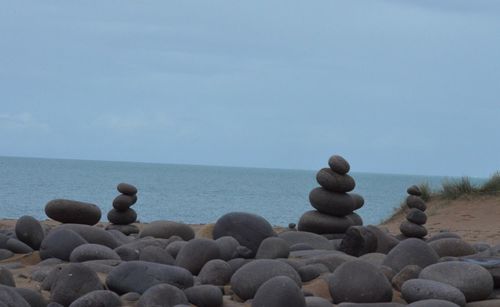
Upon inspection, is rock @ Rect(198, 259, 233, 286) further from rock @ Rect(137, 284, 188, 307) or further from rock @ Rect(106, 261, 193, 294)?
rock @ Rect(137, 284, 188, 307)

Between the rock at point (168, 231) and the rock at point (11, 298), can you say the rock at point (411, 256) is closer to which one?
the rock at point (11, 298)

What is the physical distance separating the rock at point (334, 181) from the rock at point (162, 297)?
5376 mm

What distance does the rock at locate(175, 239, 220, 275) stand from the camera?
8.44 meters

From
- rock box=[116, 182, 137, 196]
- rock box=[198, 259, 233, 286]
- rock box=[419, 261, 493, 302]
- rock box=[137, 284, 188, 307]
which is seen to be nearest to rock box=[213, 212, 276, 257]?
rock box=[198, 259, 233, 286]

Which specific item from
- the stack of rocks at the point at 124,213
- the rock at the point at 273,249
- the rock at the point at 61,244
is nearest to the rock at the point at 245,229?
the rock at the point at 273,249

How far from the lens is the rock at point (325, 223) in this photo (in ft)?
39.6

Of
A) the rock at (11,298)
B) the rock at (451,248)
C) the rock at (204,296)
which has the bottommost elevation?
the rock at (204,296)

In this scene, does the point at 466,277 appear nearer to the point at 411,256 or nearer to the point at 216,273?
the point at 411,256

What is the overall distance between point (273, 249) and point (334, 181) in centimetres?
328

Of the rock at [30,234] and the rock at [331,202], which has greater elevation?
the rock at [331,202]

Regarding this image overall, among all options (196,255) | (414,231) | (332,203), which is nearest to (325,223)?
(332,203)

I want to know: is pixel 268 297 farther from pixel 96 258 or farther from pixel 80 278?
pixel 96 258

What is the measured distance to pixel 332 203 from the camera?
39.6ft

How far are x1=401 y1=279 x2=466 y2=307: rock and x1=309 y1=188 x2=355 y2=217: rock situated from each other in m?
4.89
